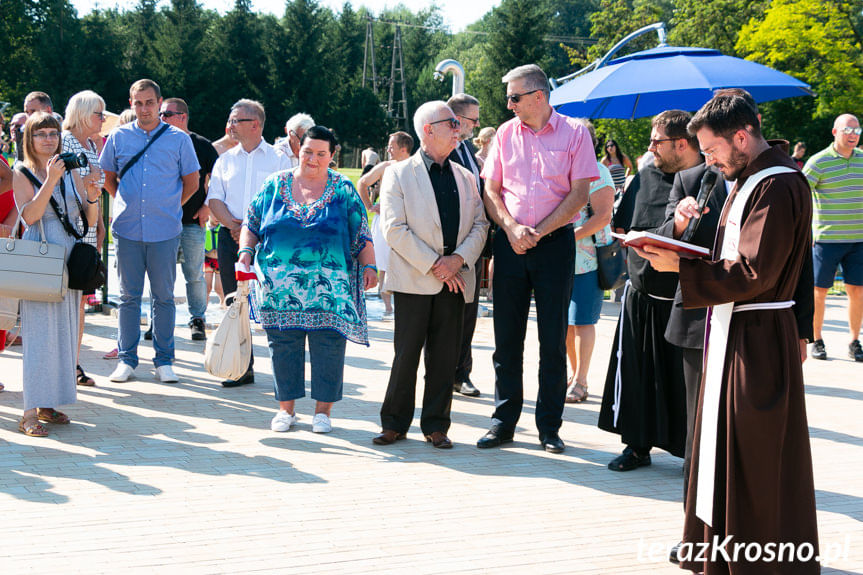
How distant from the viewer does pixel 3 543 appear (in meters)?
4.20

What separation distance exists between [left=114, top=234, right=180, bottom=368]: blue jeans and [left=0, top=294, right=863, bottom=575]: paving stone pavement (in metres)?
0.36

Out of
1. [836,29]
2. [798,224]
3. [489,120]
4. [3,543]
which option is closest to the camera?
[798,224]

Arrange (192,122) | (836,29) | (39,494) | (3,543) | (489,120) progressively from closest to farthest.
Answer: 1. (3,543)
2. (39,494)
3. (836,29)
4. (192,122)
5. (489,120)

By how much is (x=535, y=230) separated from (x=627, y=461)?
4.92ft

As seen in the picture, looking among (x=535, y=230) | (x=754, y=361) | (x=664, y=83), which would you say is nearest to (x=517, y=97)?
(x=535, y=230)

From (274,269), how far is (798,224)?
350 centimetres

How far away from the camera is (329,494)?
200 inches

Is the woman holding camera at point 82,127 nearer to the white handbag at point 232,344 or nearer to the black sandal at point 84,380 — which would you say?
the black sandal at point 84,380

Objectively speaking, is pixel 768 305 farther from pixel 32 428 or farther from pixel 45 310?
pixel 32 428

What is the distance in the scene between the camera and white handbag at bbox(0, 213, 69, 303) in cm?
588

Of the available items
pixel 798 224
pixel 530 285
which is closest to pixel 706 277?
pixel 798 224

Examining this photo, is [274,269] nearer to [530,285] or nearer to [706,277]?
[530,285]

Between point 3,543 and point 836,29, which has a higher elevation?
point 836,29

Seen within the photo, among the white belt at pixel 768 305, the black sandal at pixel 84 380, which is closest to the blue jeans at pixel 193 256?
the black sandal at pixel 84 380
